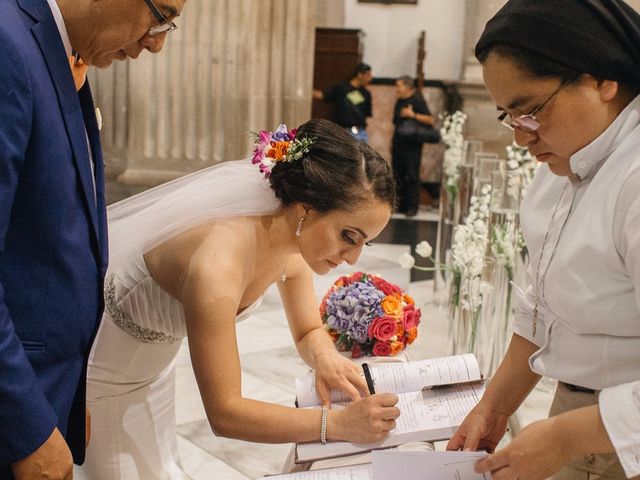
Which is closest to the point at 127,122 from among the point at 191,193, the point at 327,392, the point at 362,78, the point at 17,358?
the point at 362,78

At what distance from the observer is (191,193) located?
2.26m

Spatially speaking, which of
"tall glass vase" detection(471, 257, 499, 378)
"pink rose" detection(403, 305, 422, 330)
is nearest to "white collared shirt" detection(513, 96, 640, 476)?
"pink rose" detection(403, 305, 422, 330)

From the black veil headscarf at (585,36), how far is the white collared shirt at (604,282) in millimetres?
90

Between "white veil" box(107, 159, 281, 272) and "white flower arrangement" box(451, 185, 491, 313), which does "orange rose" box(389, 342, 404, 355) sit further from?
"white flower arrangement" box(451, 185, 491, 313)

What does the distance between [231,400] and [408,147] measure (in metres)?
8.75

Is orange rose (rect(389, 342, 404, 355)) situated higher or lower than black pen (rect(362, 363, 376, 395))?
lower

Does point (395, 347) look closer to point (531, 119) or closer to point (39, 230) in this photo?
point (531, 119)

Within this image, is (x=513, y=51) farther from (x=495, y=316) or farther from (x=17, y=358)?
(x=495, y=316)

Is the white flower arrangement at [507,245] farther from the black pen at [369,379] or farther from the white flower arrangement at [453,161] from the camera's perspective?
the black pen at [369,379]

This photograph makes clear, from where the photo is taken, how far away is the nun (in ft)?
4.19

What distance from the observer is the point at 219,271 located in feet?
6.28

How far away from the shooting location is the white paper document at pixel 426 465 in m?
1.40

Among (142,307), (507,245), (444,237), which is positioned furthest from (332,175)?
(444,237)

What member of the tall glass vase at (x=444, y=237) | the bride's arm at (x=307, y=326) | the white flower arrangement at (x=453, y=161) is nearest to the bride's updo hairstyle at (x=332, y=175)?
the bride's arm at (x=307, y=326)
